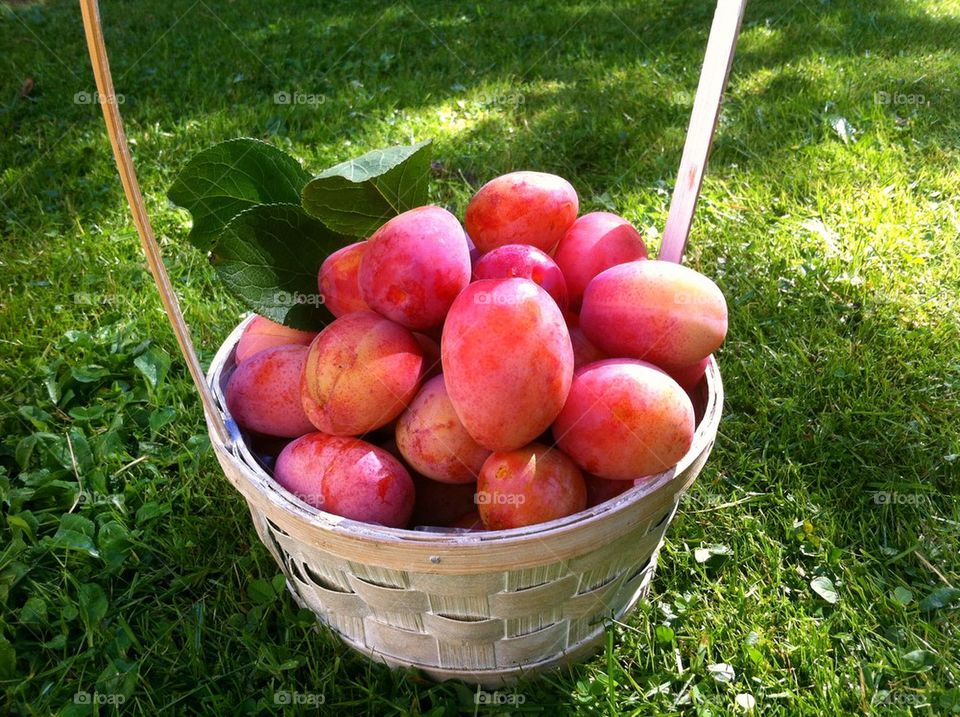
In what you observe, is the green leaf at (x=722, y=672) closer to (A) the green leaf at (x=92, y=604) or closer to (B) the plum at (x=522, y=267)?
(B) the plum at (x=522, y=267)

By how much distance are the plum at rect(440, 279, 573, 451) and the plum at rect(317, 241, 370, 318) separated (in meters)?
0.25

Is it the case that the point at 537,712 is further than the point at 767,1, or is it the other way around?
the point at 767,1

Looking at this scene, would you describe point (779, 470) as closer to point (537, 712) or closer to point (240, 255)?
point (537, 712)

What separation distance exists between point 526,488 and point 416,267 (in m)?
0.32

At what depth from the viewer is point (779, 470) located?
1463 mm

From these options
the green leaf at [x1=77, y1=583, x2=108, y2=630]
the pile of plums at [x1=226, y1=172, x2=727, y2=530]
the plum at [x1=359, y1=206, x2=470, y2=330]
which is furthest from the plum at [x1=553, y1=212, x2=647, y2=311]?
the green leaf at [x1=77, y1=583, x2=108, y2=630]

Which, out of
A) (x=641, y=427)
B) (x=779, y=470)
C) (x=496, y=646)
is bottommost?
(x=779, y=470)

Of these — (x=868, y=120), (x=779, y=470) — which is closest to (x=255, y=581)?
(x=779, y=470)

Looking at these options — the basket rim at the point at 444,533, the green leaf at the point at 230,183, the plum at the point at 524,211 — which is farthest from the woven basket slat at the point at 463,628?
the green leaf at the point at 230,183

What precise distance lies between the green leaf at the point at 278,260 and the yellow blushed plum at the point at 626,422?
47 cm

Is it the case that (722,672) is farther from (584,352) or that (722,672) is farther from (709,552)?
(584,352)

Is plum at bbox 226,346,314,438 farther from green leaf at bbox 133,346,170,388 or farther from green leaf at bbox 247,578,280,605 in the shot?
green leaf at bbox 133,346,170,388

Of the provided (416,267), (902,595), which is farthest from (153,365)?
(902,595)

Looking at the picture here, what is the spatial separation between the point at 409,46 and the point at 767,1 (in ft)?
6.04
